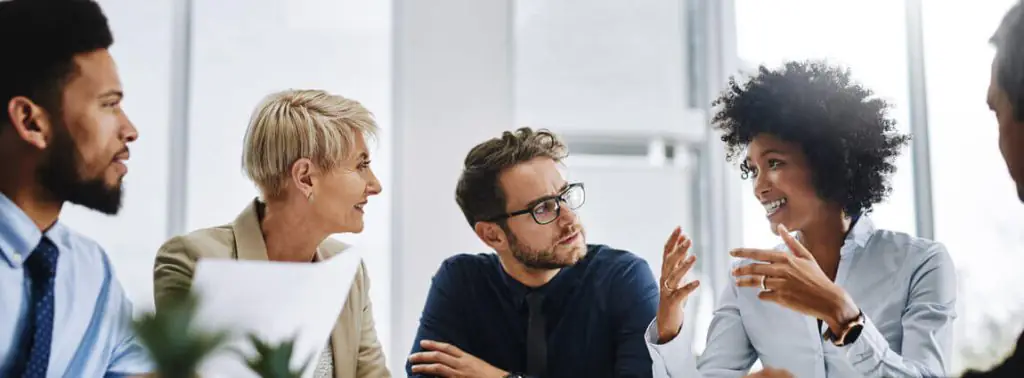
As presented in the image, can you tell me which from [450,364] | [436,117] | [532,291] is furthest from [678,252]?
[436,117]

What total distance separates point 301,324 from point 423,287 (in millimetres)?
604

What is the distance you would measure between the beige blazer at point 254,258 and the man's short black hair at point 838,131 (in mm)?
944

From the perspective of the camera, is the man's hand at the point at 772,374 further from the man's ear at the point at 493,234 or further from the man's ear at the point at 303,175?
the man's ear at the point at 303,175

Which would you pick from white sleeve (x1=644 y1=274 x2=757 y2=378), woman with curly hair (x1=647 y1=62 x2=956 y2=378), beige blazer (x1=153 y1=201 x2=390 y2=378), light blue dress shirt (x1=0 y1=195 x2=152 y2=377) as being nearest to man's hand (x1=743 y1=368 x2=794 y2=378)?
woman with curly hair (x1=647 y1=62 x2=956 y2=378)

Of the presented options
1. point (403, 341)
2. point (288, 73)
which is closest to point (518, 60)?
point (288, 73)

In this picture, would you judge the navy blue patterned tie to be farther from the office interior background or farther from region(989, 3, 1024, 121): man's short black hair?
region(989, 3, 1024, 121): man's short black hair

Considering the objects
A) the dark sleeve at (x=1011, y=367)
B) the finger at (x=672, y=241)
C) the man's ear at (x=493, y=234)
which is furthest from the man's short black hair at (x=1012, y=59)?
the man's ear at (x=493, y=234)

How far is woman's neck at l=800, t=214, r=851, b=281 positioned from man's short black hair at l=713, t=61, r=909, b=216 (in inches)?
1.3

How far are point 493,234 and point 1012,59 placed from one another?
113 cm

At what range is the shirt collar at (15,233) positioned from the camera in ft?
5.36

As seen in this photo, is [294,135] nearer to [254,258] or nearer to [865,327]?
[254,258]

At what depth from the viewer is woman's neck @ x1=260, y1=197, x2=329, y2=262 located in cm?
198

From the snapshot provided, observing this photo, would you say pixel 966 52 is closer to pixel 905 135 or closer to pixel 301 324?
pixel 905 135

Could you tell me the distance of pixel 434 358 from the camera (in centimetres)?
198
